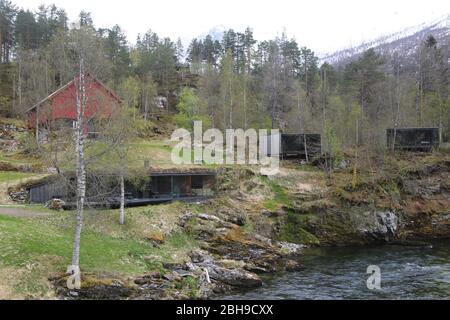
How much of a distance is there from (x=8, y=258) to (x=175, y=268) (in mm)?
8756

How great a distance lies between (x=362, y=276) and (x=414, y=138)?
29.5 metres

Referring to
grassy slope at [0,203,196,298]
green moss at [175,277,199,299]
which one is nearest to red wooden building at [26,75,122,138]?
grassy slope at [0,203,196,298]

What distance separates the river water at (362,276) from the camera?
2342 cm

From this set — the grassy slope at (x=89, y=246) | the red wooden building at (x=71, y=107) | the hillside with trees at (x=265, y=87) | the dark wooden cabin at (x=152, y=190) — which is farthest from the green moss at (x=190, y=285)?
the hillside with trees at (x=265, y=87)

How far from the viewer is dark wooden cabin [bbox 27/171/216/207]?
109 ft

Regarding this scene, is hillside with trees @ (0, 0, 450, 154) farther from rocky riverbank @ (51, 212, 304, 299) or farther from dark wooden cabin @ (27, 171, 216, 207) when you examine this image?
rocky riverbank @ (51, 212, 304, 299)

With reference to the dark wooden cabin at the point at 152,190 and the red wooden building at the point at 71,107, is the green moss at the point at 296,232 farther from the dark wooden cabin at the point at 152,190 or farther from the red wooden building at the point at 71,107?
the red wooden building at the point at 71,107

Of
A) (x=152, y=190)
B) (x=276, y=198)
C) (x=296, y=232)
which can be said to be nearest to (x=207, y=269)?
(x=296, y=232)

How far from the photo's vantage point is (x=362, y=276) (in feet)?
89.9

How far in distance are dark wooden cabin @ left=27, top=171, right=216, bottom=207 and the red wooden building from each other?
562cm

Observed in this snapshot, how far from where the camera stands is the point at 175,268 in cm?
2498
